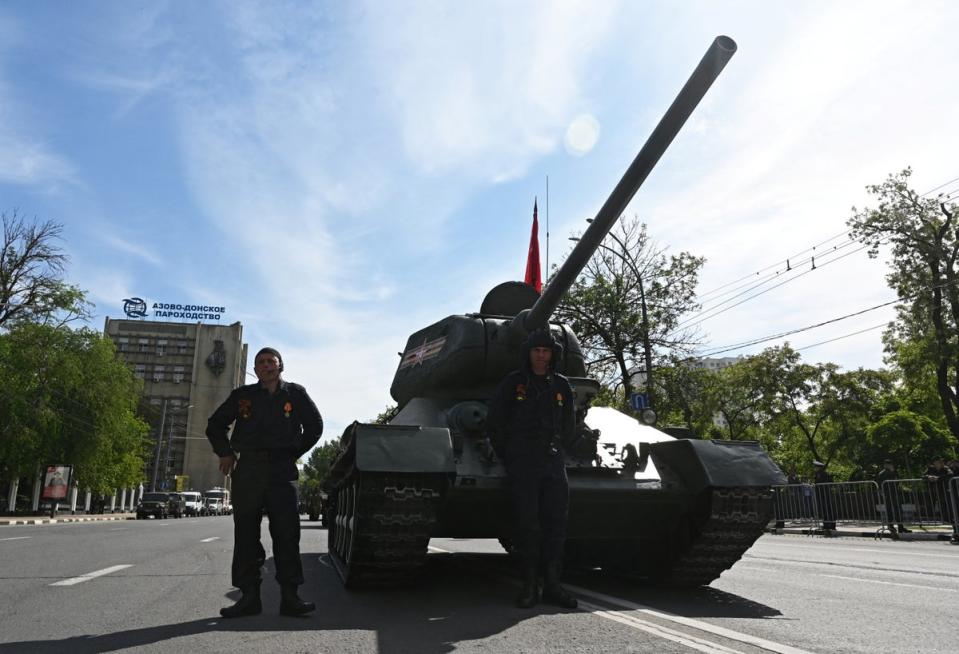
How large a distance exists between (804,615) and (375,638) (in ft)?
8.48

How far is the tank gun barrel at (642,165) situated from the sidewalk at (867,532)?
10695 millimetres

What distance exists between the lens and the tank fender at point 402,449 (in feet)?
17.0

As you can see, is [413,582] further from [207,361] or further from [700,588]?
[207,361]

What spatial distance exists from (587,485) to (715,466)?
37.6 inches

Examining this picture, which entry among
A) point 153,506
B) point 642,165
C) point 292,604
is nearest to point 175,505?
point 153,506

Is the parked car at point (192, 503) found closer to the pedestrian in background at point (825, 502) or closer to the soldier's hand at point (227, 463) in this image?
the pedestrian in background at point (825, 502)

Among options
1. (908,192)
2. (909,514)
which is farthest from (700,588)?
(908,192)

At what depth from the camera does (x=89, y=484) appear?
116 ft

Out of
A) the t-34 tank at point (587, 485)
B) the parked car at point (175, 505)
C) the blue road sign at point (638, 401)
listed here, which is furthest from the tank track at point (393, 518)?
the parked car at point (175, 505)

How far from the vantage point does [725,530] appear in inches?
224

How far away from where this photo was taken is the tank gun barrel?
209 inches

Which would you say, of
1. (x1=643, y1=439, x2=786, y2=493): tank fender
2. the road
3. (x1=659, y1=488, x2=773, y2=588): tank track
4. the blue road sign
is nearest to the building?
the blue road sign

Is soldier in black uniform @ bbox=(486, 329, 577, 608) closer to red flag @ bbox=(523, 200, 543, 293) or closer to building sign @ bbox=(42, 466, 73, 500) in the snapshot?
red flag @ bbox=(523, 200, 543, 293)

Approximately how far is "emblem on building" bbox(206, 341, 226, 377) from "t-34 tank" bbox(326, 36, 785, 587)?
260 ft
